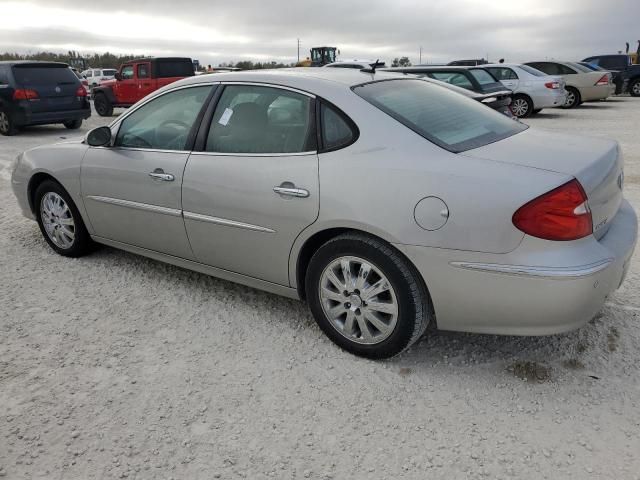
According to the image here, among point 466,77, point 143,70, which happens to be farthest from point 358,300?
point 143,70

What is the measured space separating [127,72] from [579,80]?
1371 cm

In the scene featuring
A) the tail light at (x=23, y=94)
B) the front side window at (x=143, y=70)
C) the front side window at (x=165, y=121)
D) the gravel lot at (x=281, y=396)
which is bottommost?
the gravel lot at (x=281, y=396)

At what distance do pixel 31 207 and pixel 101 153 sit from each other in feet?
3.80

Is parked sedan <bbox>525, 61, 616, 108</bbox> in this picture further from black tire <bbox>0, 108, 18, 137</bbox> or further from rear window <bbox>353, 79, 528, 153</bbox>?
rear window <bbox>353, 79, 528, 153</bbox>

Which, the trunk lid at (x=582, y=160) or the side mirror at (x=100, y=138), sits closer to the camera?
the trunk lid at (x=582, y=160)

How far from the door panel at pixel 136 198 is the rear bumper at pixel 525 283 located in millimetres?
1622

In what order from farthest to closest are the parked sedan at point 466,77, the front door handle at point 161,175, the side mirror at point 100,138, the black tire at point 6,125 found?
1. the black tire at point 6,125
2. the parked sedan at point 466,77
3. the side mirror at point 100,138
4. the front door handle at point 161,175

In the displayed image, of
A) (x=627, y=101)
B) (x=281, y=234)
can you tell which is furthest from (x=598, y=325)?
(x=627, y=101)

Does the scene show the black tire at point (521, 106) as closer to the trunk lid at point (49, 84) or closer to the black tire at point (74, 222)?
the trunk lid at point (49, 84)

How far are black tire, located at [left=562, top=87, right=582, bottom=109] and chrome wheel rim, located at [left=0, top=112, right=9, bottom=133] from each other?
15.4 m

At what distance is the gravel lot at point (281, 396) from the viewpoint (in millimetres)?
2270

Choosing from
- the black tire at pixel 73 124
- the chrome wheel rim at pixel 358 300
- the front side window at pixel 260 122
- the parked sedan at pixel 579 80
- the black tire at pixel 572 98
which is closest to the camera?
the chrome wheel rim at pixel 358 300

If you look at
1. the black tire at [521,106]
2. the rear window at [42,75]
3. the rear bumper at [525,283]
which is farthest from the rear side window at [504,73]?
the rear bumper at [525,283]

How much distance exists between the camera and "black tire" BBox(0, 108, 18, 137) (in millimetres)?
12147
